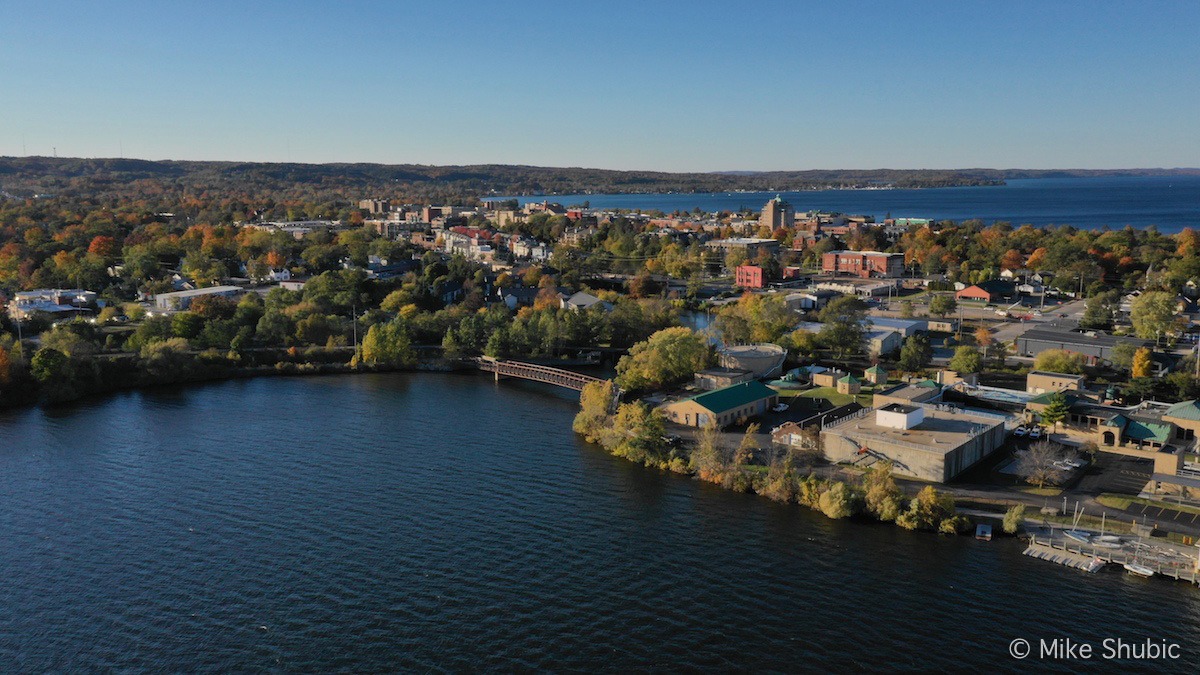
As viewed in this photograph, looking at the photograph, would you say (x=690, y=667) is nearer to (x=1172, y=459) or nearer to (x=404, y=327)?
(x=1172, y=459)

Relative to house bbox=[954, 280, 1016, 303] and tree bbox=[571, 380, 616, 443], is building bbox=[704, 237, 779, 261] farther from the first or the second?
tree bbox=[571, 380, 616, 443]

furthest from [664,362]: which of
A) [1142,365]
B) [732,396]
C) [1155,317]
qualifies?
[1155,317]

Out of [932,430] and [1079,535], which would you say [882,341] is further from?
[1079,535]

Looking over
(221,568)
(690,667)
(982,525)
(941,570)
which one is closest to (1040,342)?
(982,525)

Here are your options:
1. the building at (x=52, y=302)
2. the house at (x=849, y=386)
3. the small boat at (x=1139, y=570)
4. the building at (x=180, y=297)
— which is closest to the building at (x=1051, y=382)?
the house at (x=849, y=386)

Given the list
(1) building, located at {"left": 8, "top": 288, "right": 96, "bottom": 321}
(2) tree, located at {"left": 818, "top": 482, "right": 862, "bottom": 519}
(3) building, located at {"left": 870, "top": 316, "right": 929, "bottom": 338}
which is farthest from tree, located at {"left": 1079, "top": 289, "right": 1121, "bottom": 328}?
(1) building, located at {"left": 8, "top": 288, "right": 96, "bottom": 321}
